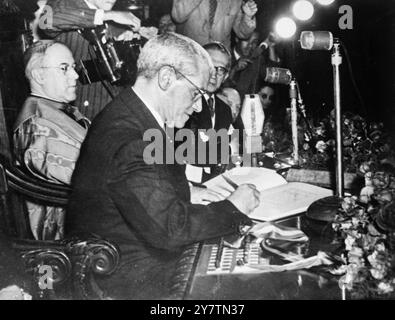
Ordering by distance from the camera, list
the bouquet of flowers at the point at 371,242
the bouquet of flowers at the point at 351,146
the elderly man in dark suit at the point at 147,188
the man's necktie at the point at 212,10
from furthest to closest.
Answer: the man's necktie at the point at 212,10
the bouquet of flowers at the point at 351,146
the elderly man in dark suit at the point at 147,188
the bouquet of flowers at the point at 371,242

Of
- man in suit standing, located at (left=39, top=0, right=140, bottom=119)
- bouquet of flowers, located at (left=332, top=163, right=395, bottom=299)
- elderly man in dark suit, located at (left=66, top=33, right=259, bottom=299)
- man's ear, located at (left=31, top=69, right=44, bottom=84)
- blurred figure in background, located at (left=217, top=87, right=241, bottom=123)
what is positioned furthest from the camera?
blurred figure in background, located at (left=217, top=87, right=241, bottom=123)

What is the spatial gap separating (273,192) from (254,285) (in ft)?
2.35

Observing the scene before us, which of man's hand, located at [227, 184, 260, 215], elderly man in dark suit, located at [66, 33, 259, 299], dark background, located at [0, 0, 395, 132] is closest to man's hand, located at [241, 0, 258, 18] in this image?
dark background, located at [0, 0, 395, 132]

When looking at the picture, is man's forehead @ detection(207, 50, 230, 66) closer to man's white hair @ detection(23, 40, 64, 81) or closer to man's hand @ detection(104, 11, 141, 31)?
man's hand @ detection(104, 11, 141, 31)

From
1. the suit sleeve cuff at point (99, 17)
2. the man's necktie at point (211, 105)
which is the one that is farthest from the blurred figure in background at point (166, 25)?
the man's necktie at point (211, 105)

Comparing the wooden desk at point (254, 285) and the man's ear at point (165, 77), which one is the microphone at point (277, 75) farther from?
the wooden desk at point (254, 285)

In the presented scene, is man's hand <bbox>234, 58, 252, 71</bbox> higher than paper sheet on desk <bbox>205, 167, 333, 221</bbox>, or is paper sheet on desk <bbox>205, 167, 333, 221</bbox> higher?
man's hand <bbox>234, 58, 252, 71</bbox>

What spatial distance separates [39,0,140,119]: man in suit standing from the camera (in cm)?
313

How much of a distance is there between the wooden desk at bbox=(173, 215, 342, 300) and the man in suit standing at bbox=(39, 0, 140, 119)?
229cm

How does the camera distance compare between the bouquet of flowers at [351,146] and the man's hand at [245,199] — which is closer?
the man's hand at [245,199]

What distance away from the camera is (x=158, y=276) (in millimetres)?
1559

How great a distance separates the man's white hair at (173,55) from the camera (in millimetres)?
1648

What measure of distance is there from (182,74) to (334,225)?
0.79 metres
